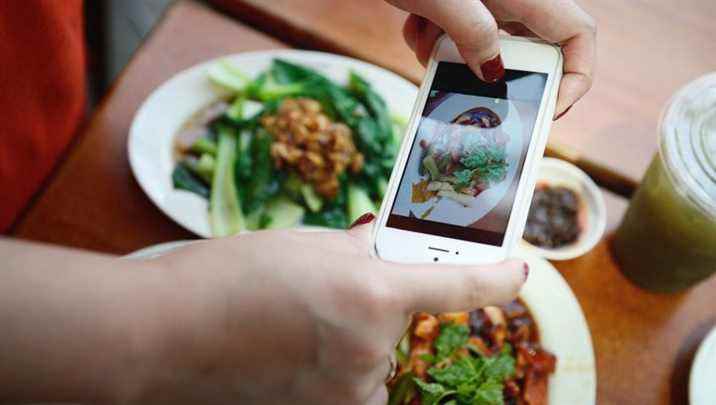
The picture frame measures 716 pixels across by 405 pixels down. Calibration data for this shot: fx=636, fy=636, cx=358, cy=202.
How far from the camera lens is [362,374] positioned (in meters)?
0.65

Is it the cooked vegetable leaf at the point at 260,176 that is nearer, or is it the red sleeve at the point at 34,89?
the red sleeve at the point at 34,89

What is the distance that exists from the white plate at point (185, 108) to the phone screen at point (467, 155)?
48cm

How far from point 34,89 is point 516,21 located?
90 centimetres

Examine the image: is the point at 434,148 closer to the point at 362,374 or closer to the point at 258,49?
the point at 362,374

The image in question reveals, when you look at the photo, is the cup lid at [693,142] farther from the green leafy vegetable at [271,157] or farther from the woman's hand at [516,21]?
the green leafy vegetable at [271,157]

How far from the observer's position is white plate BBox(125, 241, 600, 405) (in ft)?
3.23

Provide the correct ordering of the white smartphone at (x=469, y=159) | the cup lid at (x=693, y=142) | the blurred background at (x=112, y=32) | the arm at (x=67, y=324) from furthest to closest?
the blurred background at (x=112, y=32), the cup lid at (x=693, y=142), the white smartphone at (x=469, y=159), the arm at (x=67, y=324)

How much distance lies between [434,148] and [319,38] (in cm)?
71

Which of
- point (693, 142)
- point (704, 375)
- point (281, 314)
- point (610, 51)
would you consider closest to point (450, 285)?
point (281, 314)

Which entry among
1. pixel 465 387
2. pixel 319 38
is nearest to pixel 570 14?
pixel 465 387

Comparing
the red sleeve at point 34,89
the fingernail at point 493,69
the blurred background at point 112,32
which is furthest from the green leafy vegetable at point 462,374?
the blurred background at point 112,32

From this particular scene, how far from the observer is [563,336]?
104cm

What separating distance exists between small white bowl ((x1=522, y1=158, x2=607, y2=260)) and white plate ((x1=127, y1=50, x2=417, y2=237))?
0.33 m

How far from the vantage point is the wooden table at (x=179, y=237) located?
108cm
